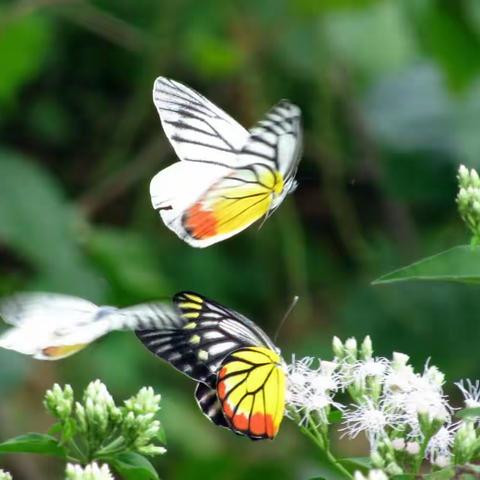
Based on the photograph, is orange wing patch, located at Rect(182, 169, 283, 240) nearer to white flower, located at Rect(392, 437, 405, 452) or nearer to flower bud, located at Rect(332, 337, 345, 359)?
flower bud, located at Rect(332, 337, 345, 359)

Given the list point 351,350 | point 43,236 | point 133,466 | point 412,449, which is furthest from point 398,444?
point 43,236

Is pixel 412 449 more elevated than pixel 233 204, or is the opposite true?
pixel 233 204

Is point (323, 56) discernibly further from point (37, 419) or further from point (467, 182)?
point (467, 182)

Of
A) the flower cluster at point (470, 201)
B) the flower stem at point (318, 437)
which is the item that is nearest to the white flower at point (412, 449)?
the flower stem at point (318, 437)

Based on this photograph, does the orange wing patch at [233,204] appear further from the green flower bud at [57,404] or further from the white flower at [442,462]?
the white flower at [442,462]

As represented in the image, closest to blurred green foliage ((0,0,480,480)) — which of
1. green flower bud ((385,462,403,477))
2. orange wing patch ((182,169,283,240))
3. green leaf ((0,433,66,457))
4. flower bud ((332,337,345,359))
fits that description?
orange wing patch ((182,169,283,240))

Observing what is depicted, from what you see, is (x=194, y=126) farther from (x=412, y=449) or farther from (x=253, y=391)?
(x=412, y=449)
